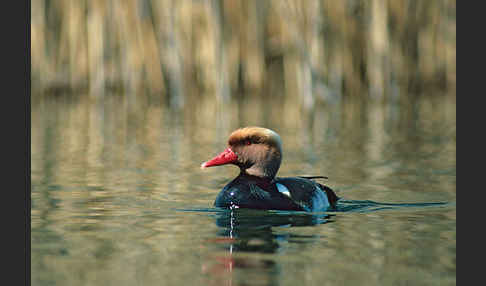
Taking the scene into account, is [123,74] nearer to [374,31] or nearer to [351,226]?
[374,31]

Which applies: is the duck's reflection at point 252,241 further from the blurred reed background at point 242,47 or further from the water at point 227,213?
the blurred reed background at point 242,47

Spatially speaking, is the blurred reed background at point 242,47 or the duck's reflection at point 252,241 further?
the blurred reed background at point 242,47

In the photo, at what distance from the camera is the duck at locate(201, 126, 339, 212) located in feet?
18.7

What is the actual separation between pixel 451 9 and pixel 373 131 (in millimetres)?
5213

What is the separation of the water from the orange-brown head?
14.7 inches

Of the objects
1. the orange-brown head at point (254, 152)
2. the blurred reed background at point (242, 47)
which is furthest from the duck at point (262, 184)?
the blurred reed background at point (242, 47)

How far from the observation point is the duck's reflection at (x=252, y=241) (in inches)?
152

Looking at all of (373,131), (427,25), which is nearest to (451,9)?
(427,25)

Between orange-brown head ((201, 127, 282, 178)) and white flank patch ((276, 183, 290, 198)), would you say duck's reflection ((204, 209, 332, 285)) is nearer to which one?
white flank patch ((276, 183, 290, 198))

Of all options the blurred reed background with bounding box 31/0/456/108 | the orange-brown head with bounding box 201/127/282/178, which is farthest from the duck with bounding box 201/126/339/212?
the blurred reed background with bounding box 31/0/456/108

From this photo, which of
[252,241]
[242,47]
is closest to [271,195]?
[252,241]

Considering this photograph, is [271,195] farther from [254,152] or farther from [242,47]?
[242,47]

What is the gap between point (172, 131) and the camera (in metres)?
12.1

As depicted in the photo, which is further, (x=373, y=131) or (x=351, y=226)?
(x=373, y=131)
